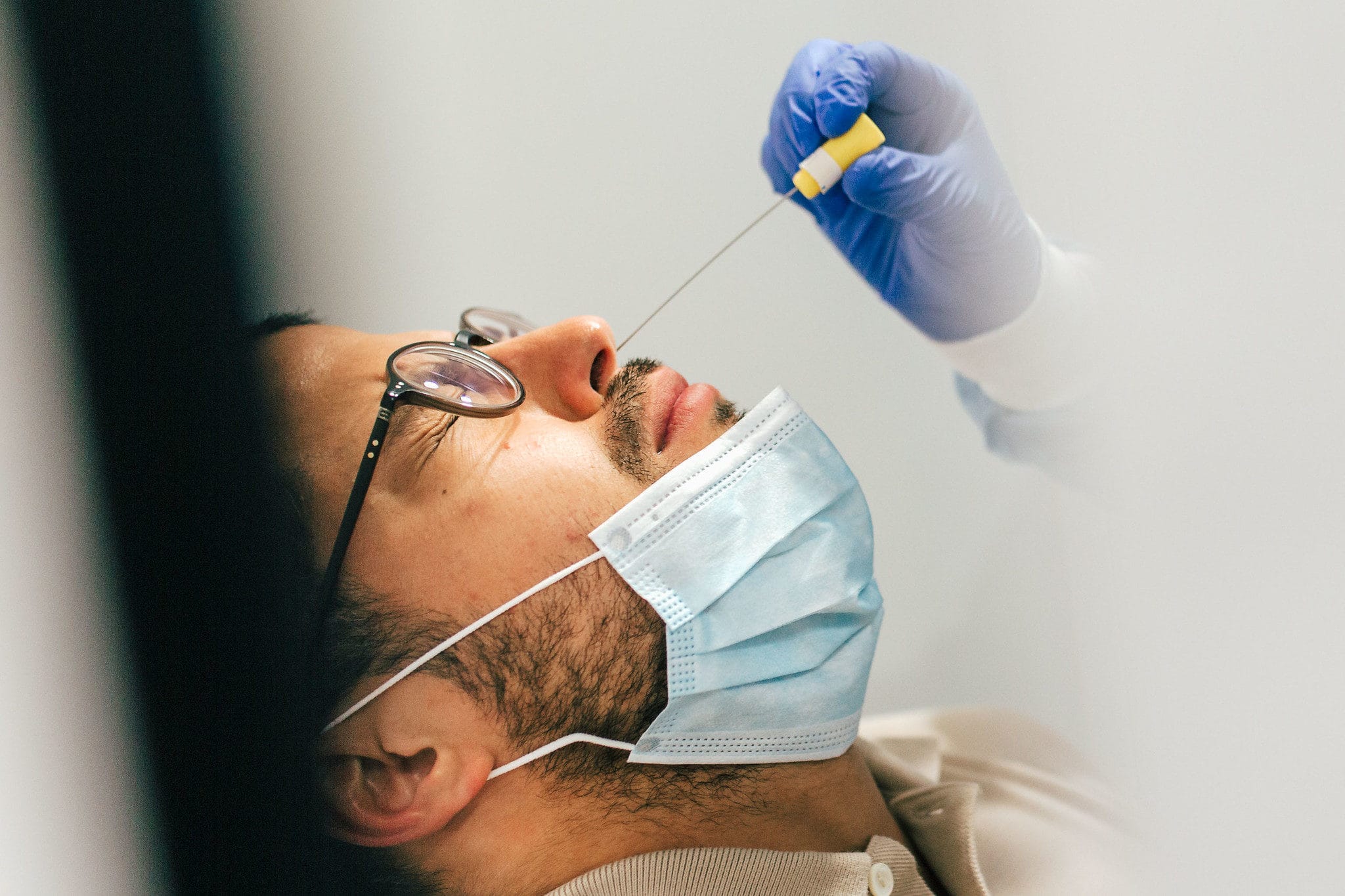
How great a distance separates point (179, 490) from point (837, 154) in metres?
0.96

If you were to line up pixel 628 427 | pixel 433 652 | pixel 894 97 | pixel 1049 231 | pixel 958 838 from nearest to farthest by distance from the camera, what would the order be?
pixel 433 652 < pixel 628 427 < pixel 958 838 < pixel 894 97 < pixel 1049 231

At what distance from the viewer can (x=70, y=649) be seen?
0.77 meters

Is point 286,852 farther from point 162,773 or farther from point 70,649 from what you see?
point 70,649

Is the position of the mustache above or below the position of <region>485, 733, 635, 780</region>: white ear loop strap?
above

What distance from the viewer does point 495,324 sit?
144 cm

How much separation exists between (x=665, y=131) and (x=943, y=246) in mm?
695

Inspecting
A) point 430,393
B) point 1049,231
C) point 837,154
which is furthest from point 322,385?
point 1049,231

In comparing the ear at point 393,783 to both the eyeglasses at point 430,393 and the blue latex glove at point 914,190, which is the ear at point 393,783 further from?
the blue latex glove at point 914,190

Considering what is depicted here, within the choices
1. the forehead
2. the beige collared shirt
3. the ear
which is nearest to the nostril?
the forehead

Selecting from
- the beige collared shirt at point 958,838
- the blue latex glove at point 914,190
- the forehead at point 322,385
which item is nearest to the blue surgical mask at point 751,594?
the beige collared shirt at point 958,838

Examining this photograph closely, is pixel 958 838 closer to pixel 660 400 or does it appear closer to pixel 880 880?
pixel 880 880

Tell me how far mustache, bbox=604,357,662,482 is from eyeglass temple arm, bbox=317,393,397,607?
272 millimetres

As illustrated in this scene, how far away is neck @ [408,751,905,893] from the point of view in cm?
106

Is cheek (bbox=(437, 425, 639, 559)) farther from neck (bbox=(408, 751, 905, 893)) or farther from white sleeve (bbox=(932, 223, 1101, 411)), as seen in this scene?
white sleeve (bbox=(932, 223, 1101, 411))
